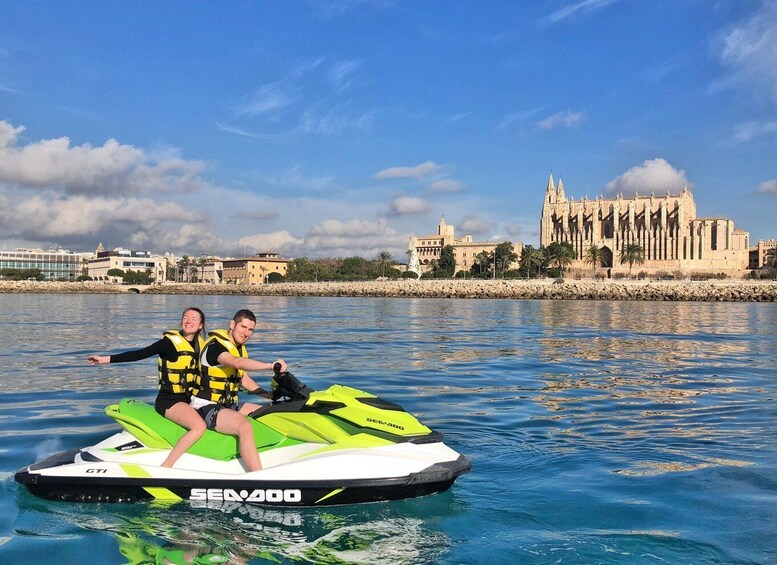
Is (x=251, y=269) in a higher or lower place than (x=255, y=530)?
higher

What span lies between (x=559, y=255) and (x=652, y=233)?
81.1 feet

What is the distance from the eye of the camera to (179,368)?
6176 mm

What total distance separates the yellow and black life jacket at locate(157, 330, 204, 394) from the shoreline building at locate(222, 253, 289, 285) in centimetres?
16728

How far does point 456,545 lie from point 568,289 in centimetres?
8483

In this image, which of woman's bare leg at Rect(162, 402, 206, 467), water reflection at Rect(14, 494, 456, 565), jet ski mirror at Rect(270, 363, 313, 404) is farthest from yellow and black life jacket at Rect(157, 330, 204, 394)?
water reflection at Rect(14, 494, 456, 565)

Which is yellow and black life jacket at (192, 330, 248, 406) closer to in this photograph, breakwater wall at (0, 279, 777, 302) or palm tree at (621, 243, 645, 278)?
breakwater wall at (0, 279, 777, 302)

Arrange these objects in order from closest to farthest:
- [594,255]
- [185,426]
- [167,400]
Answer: [185,426] → [167,400] → [594,255]

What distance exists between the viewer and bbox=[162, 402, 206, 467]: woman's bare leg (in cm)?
591

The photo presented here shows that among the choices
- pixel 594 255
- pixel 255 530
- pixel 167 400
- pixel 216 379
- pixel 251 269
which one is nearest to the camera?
pixel 255 530

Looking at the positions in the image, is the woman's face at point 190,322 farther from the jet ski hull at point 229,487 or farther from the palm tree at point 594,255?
the palm tree at point 594,255

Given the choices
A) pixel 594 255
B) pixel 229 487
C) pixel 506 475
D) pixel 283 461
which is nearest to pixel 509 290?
pixel 594 255

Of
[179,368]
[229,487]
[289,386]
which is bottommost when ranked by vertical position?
[229,487]

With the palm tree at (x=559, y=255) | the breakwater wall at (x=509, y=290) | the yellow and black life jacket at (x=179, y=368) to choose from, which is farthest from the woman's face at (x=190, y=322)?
the palm tree at (x=559, y=255)

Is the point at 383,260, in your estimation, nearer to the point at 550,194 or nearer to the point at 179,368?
the point at 550,194
